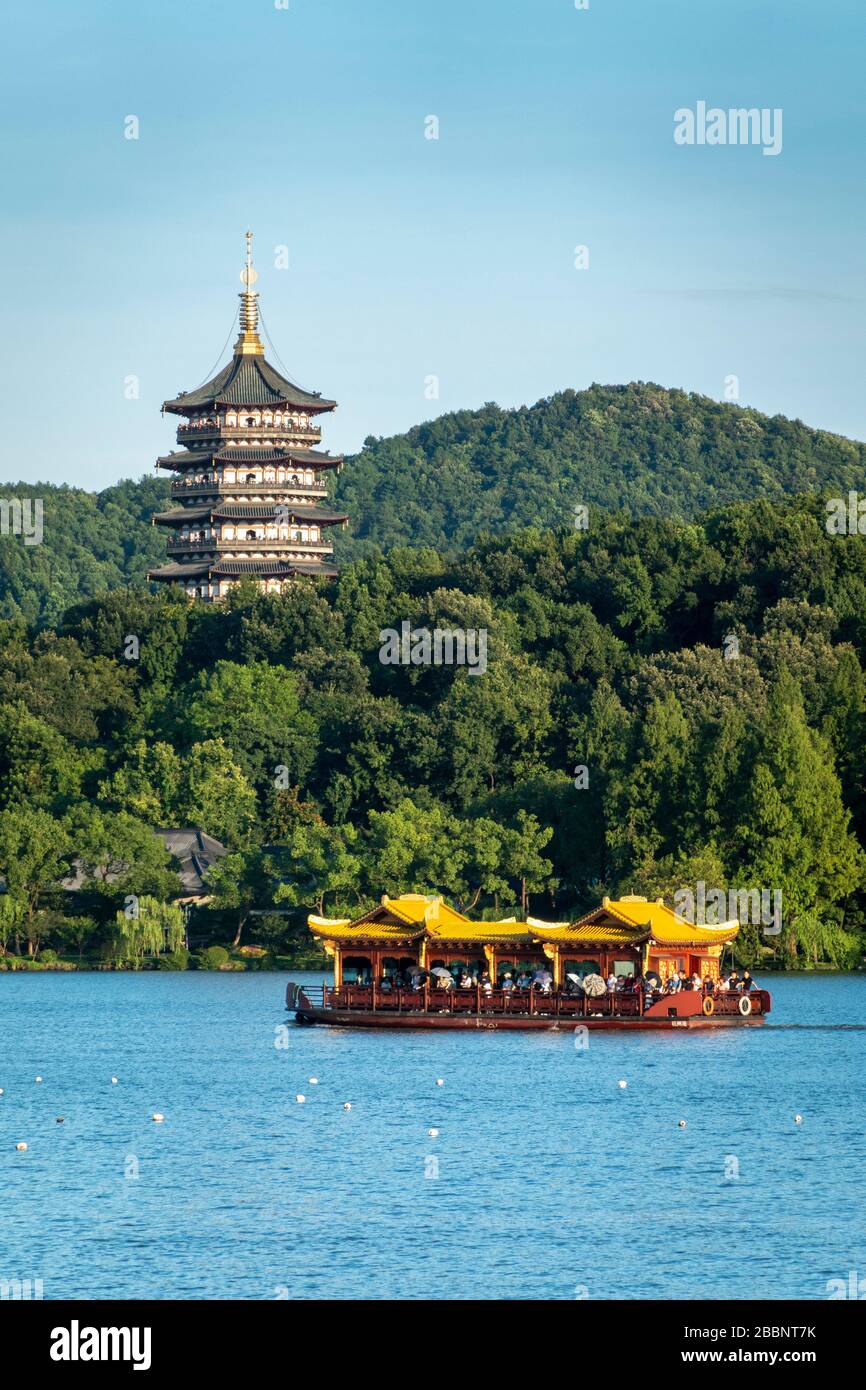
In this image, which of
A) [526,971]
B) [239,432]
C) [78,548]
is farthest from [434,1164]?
[78,548]

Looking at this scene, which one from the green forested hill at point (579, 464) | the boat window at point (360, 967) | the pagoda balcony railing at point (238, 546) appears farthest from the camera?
the green forested hill at point (579, 464)

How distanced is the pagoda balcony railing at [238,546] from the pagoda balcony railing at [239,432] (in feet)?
14.2

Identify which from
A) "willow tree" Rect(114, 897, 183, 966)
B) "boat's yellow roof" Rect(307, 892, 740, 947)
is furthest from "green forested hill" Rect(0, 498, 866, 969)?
"boat's yellow roof" Rect(307, 892, 740, 947)

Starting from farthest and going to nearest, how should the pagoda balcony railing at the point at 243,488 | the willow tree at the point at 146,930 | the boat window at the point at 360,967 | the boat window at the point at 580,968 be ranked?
the pagoda balcony railing at the point at 243,488
the willow tree at the point at 146,930
the boat window at the point at 360,967
the boat window at the point at 580,968

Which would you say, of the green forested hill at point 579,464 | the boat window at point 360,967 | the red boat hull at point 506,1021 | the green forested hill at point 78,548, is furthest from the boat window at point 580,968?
the green forested hill at point 579,464

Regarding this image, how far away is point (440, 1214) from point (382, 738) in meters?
51.1

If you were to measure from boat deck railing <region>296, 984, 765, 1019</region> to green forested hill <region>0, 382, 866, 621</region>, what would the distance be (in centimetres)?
10488

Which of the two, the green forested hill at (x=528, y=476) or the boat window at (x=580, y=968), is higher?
the green forested hill at (x=528, y=476)

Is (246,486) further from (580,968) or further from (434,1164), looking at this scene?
(434,1164)

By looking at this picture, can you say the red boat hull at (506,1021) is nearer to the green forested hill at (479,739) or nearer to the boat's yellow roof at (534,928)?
the boat's yellow roof at (534,928)

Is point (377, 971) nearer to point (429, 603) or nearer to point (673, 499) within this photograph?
point (429, 603)

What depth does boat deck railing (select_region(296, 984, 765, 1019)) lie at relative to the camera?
51.1 meters

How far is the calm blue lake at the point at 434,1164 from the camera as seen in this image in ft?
90.4

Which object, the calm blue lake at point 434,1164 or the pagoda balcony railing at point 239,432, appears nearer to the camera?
the calm blue lake at point 434,1164
